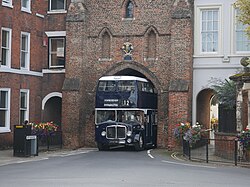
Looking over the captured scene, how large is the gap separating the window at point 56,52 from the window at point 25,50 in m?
2.38

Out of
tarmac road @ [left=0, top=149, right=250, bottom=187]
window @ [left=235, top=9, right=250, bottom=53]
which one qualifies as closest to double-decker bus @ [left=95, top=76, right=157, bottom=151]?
window @ [left=235, top=9, right=250, bottom=53]

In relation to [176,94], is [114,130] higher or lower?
lower

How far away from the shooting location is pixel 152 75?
31.2m

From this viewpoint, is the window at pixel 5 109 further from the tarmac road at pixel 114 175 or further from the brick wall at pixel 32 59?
the tarmac road at pixel 114 175

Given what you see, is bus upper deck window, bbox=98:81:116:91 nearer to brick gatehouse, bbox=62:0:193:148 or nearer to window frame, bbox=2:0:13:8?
brick gatehouse, bbox=62:0:193:148

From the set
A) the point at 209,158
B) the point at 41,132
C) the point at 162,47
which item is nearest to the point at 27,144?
the point at 41,132

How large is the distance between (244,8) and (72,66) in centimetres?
1236

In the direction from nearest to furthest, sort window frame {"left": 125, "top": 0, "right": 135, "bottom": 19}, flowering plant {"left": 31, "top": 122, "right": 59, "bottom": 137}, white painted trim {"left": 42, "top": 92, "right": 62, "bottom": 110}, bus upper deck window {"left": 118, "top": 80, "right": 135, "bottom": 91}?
flowering plant {"left": 31, "top": 122, "right": 59, "bottom": 137} < bus upper deck window {"left": 118, "top": 80, "right": 135, "bottom": 91} < window frame {"left": 125, "top": 0, "right": 135, "bottom": 19} < white painted trim {"left": 42, "top": 92, "right": 62, "bottom": 110}

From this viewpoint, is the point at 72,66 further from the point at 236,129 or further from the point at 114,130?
the point at 236,129

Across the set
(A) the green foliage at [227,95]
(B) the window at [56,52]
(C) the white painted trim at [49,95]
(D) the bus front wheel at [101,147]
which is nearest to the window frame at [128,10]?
(B) the window at [56,52]

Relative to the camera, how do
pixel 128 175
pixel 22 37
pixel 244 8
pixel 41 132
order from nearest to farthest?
pixel 128 175 < pixel 244 8 < pixel 41 132 < pixel 22 37

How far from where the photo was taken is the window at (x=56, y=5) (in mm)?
33344

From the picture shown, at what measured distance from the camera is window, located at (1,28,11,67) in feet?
93.7

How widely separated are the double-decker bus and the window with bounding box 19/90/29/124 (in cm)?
475
